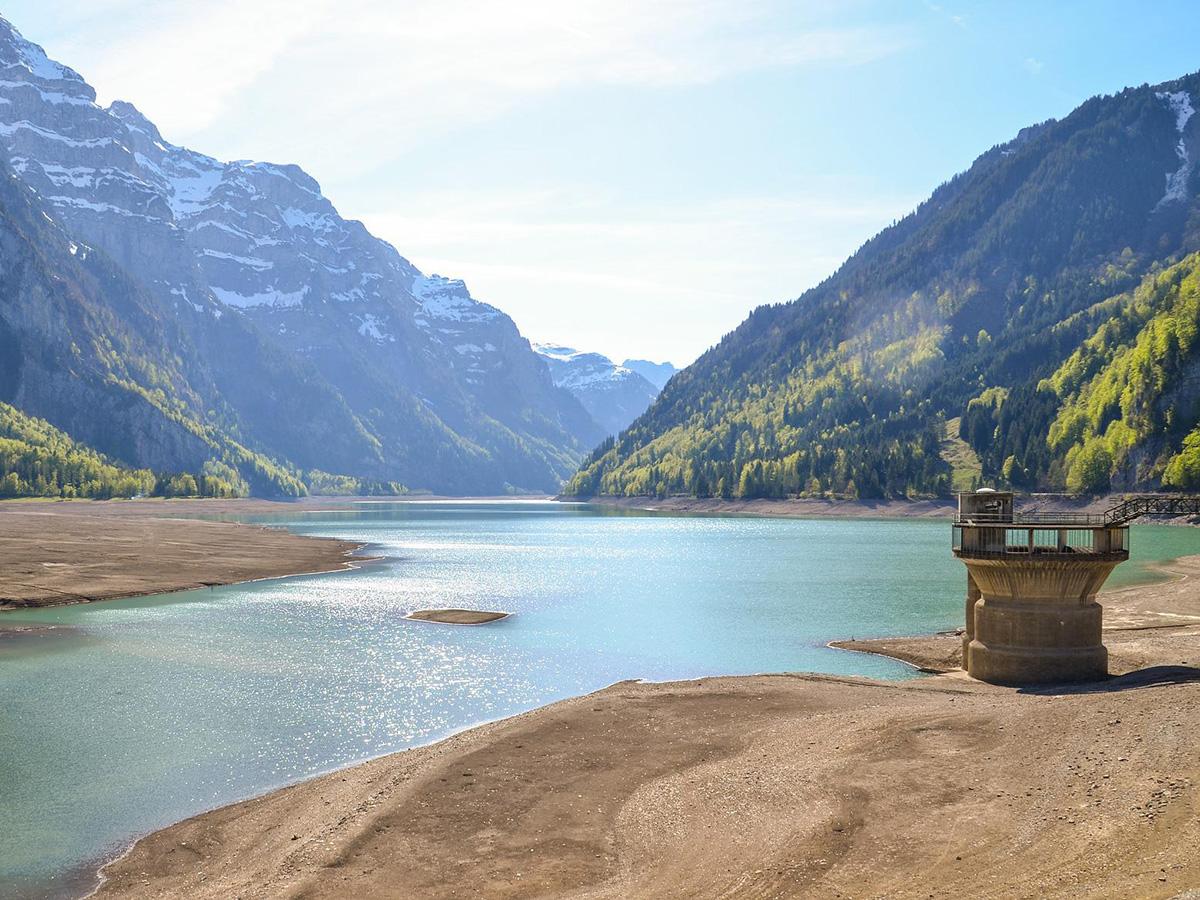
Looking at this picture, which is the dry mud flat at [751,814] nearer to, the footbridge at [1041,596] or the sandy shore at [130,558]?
the footbridge at [1041,596]

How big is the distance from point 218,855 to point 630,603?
6155 cm

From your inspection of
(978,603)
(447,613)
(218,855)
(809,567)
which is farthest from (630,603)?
(218,855)

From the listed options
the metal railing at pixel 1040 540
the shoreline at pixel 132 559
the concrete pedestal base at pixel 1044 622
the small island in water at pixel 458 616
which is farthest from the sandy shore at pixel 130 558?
the concrete pedestal base at pixel 1044 622

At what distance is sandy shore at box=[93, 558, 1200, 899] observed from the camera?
22125mm

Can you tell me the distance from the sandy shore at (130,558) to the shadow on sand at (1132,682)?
243 feet

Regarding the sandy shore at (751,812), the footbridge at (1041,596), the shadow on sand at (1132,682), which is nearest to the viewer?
the sandy shore at (751,812)

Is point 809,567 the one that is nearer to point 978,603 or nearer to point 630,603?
point 630,603

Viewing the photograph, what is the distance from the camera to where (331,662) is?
2331 inches

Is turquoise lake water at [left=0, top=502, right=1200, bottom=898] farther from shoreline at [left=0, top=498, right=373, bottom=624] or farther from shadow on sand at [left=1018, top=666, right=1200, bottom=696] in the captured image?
shadow on sand at [left=1018, top=666, right=1200, bottom=696]

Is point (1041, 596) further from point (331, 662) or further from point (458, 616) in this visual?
point (458, 616)

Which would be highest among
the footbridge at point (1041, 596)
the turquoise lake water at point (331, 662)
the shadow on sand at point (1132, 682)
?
the footbridge at point (1041, 596)

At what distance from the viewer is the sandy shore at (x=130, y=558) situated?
88.2 metres

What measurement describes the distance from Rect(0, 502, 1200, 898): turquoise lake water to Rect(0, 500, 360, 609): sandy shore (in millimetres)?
5024

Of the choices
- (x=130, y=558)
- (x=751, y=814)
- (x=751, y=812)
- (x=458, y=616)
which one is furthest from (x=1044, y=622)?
(x=130, y=558)
